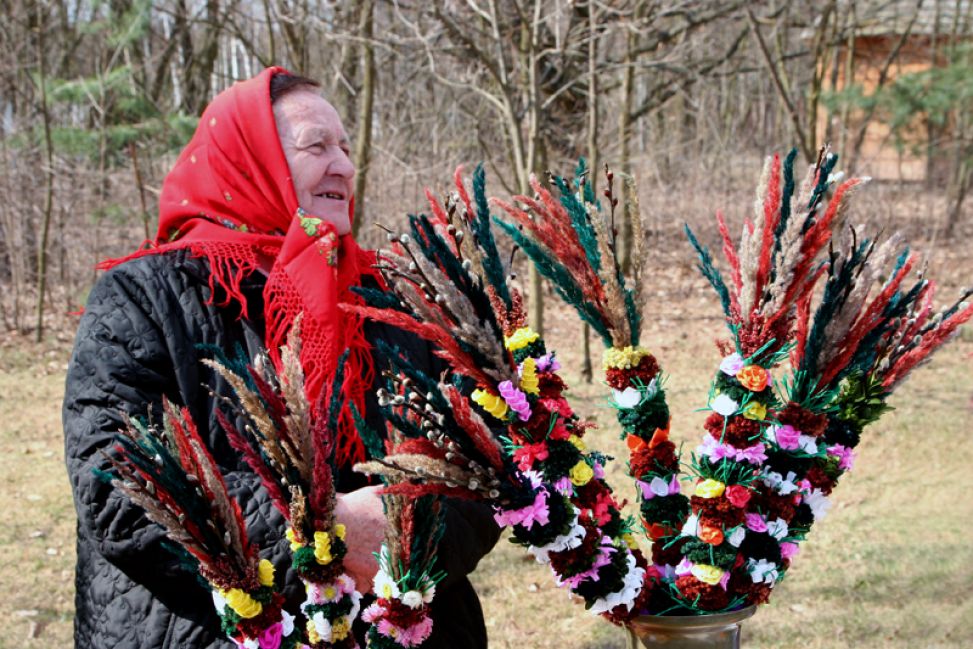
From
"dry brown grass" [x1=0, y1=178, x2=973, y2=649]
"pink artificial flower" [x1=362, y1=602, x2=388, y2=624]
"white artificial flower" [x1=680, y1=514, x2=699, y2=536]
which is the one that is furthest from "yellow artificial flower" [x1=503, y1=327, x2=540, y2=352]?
"dry brown grass" [x1=0, y1=178, x2=973, y2=649]

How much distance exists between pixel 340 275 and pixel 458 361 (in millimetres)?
767

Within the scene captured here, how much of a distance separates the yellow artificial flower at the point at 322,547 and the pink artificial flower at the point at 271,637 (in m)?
0.12

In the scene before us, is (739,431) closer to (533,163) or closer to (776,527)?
(776,527)

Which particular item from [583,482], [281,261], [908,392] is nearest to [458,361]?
[583,482]

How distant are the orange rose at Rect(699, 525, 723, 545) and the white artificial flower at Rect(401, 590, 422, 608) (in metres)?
0.47

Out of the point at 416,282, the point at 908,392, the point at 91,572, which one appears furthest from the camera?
the point at 908,392

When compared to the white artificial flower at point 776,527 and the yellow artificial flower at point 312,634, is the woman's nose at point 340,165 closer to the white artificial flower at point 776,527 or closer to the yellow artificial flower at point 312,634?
the yellow artificial flower at point 312,634

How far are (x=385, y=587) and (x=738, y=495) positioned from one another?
576 mm

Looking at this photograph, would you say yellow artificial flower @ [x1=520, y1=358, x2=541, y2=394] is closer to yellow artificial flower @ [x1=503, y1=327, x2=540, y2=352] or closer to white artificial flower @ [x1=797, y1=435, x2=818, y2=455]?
yellow artificial flower @ [x1=503, y1=327, x2=540, y2=352]

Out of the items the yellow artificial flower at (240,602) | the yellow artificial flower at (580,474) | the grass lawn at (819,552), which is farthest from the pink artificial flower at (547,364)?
the grass lawn at (819,552)

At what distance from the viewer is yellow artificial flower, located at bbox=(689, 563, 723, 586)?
153 centimetres

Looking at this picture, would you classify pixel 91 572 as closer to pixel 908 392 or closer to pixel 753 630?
pixel 753 630

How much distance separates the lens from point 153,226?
10.5 metres

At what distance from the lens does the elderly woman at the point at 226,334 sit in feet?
5.82
